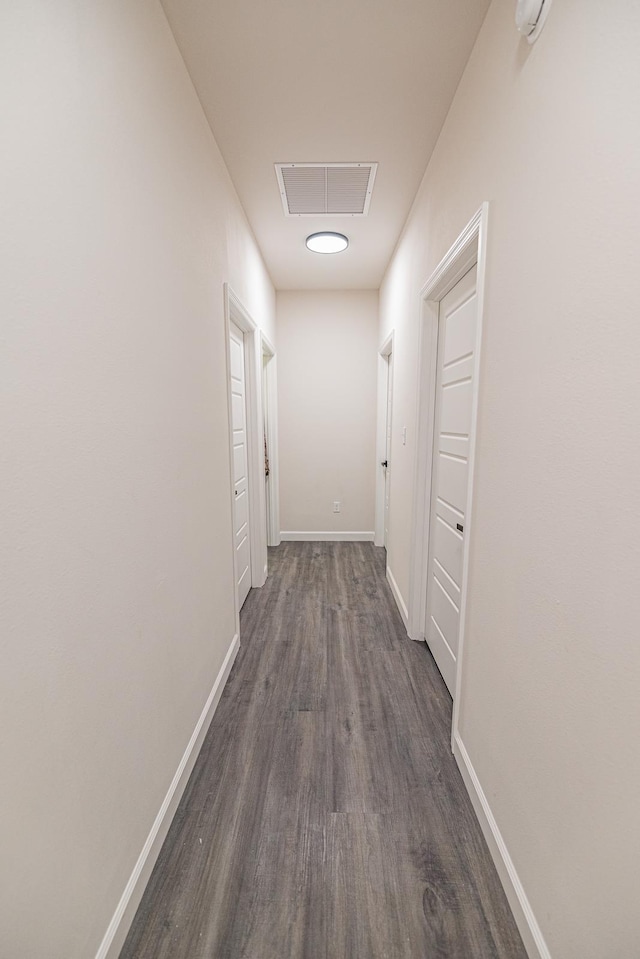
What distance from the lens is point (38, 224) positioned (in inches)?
31.4

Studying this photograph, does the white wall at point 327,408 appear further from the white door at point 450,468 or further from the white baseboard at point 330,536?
the white door at point 450,468

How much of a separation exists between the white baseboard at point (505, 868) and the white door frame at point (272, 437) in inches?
122

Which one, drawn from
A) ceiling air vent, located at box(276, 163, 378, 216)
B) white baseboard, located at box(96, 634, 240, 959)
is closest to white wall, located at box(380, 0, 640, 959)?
ceiling air vent, located at box(276, 163, 378, 216)

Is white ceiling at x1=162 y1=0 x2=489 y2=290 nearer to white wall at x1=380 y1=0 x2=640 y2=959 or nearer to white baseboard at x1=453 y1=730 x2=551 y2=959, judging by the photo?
white wall at x1=380 y1=0 x2=640 y2=959

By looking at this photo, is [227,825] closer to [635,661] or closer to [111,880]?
[111,880]

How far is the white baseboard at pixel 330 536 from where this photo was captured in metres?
4.67

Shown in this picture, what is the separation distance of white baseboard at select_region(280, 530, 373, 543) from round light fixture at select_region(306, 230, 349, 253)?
9.24 ft

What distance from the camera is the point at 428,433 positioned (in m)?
2.38

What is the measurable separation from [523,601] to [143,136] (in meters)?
1.79

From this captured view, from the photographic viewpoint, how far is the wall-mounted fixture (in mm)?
1005

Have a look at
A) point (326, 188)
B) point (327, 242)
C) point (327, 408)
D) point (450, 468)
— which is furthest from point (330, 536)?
point (326, 188)

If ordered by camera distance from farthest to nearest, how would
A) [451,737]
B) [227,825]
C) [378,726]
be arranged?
[378,726] → [451,737] → [227,825]

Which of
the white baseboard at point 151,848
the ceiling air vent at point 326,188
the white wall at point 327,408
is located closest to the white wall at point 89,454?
the white baseboard at point 151,848

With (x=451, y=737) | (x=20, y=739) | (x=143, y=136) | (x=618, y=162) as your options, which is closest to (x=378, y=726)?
(x=451, y=737)
